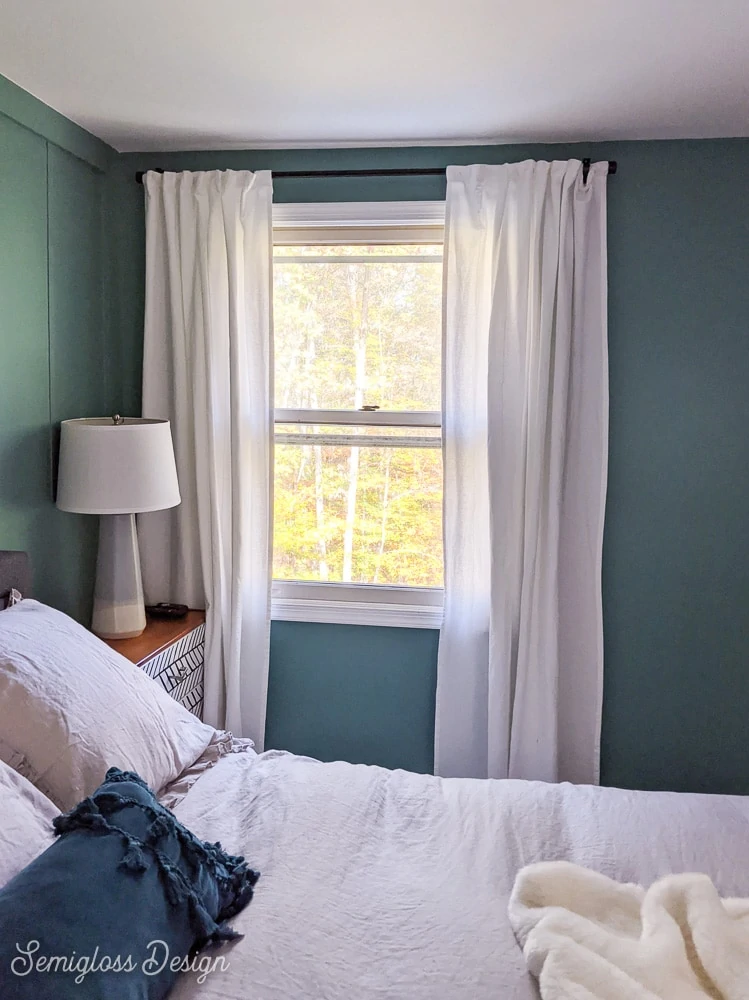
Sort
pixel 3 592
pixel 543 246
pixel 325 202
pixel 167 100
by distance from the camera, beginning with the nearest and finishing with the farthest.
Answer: pixel 3 592, pixel 167 100, pixel 543 246, pixel 325 202

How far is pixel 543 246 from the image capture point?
2742 millimetres

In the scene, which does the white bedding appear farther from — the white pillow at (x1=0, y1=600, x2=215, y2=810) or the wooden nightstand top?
the wooden nightstand top

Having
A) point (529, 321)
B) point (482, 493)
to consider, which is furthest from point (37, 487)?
point (529, 321)

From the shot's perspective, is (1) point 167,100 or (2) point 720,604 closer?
(1) point 167,100

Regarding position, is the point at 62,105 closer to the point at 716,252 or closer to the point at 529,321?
the point at 529,321

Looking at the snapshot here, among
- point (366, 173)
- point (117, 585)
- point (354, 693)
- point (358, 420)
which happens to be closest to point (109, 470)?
point (117, 585)

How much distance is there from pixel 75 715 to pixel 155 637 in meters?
0.97

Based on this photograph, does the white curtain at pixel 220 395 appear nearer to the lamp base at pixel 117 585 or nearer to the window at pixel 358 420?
the window at pixel 358 420

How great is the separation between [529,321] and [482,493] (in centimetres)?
61

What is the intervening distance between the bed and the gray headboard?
77 cm

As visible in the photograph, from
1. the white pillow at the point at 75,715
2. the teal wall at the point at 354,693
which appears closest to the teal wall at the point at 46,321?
the white pillow at the point at 75,715

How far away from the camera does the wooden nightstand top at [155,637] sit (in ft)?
8.30

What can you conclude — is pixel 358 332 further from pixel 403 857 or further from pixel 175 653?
pixel 403 857

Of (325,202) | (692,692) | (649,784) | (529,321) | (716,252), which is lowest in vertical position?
(649,784)
